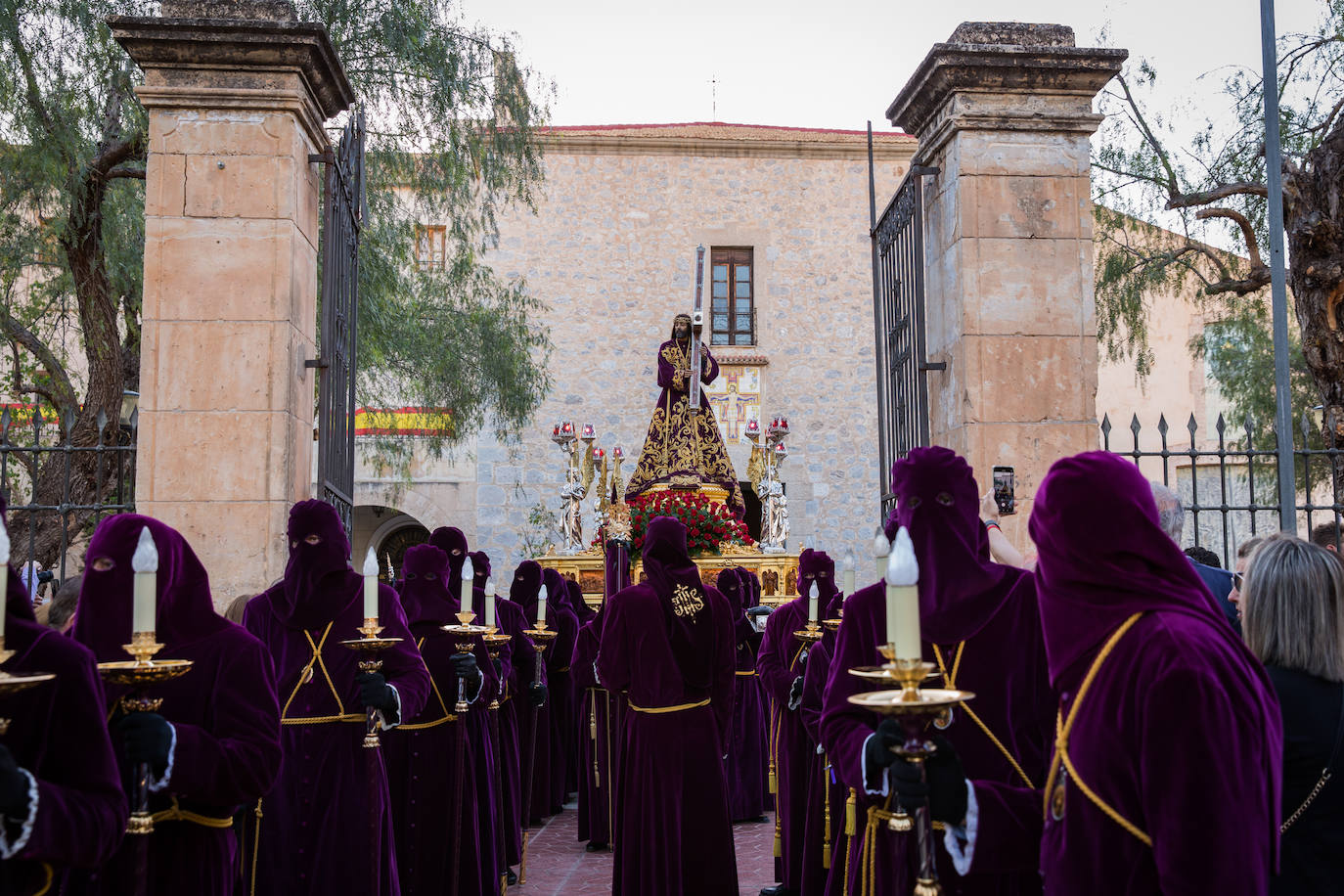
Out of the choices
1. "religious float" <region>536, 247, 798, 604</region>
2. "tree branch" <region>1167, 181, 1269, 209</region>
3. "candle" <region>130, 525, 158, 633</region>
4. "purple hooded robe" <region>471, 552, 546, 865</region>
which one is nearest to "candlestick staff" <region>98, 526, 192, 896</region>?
"candle" <region>130, 525, 158, 633</region>

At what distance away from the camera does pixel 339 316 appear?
316 inches

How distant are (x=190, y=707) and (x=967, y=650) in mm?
2197

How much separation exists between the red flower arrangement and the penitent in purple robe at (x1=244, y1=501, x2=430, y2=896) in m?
8.05

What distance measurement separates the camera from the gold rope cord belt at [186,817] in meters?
3.40

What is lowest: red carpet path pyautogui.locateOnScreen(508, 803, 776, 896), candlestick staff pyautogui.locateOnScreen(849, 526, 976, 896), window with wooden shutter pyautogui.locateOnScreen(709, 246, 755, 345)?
red carpet path pyautogui.locateOnScreen(508, 803, 776, 896)

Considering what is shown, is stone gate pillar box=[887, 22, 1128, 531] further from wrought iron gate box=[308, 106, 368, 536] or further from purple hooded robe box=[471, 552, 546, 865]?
wrought iron gate box=[308, 106, 368, 536]

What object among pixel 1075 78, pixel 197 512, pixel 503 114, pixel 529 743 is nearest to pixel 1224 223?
pixel 1075 78

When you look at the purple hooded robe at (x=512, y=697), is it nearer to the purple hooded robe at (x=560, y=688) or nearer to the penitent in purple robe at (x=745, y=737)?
the purple hooded robe at (x=560, y=688)

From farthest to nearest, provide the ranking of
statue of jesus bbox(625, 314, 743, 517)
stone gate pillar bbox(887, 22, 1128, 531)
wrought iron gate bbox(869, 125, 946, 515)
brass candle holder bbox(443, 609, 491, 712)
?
statue of jesus bbox(625, 314, 743, 517), wrought iron gate bbox(869, 125, 946, 515), stone gate pillar bbox(887, 22, 1128, 531), brass candle holder bbox(443, 609, 491, 712)

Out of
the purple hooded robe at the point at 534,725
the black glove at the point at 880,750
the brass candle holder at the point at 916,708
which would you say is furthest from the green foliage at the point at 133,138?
the brass candle holder at the point at 916,708

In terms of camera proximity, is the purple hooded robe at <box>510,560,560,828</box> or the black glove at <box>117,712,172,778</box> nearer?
the black glove at <box>117,712,172,778</box>

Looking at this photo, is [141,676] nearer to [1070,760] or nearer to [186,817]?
[186,817]

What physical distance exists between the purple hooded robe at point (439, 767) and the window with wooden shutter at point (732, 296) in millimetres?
15572

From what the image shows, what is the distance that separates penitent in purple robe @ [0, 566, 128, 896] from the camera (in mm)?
2699
